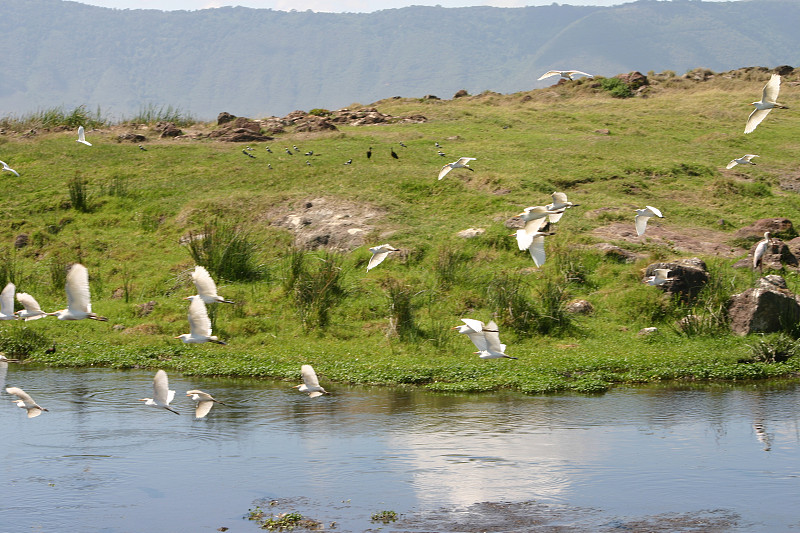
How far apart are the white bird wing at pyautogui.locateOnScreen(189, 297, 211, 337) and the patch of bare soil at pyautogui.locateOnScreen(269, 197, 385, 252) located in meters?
10.1

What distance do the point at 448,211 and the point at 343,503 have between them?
1586 cm

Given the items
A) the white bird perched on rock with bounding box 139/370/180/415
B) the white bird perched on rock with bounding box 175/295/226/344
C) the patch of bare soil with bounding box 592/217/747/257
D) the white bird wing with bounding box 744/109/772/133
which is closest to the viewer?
the white bird perched on rock with bounding box 139/370/180/415

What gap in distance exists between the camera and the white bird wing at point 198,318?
13.7 metres

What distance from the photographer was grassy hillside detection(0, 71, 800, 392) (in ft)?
60.0

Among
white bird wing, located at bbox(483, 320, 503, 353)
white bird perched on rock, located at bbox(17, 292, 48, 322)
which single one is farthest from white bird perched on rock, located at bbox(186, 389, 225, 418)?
white bird wing, located at bbox(483, 320, 503, 353)

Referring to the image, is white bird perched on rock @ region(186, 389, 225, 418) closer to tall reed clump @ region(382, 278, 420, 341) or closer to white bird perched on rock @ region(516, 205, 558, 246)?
white bird perched on rock @ region(516, 205, 558, 246)

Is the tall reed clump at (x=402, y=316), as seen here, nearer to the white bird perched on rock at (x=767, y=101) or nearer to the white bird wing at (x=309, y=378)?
the white bird wing at (x=309, y=378)

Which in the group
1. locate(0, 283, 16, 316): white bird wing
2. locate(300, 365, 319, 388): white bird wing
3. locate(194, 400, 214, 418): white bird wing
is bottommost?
locate(194, 400, 214, 418): white bird wing

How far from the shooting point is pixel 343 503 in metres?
11.0

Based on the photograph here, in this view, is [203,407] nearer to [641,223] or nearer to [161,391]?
[161,391]

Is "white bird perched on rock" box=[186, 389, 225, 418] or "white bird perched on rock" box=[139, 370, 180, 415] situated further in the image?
"white bird perched on rock" box=[186, 389, 225, 418]

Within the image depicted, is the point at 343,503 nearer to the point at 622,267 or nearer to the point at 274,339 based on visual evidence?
the point at 274,339

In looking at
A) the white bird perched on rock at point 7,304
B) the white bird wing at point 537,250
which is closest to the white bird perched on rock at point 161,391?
the white bird perched on rock at point 7,304

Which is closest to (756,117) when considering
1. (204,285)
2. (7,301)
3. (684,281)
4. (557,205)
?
(557,205)
